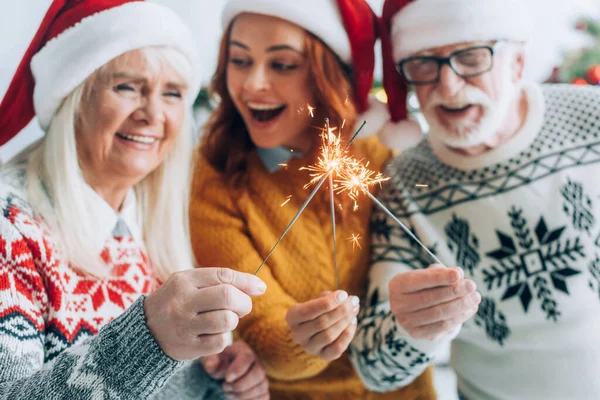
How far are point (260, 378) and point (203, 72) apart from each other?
542 millimetres

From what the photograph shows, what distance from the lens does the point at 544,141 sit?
100cm

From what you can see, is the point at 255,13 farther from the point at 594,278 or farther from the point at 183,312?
the point at 594,278

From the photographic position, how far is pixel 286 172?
0.93m

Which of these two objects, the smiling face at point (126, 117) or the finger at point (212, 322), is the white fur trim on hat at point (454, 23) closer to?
the smiling face at point (126, 117)

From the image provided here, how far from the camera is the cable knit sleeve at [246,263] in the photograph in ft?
2.83

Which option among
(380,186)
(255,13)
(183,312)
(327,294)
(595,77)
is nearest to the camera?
(183,312)

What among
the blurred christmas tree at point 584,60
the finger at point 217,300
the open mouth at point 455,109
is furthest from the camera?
the blurred christmas tree at point 584,60

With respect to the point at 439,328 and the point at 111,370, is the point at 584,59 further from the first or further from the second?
the point at 111,370

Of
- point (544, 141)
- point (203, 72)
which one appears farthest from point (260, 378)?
point (544, 141)

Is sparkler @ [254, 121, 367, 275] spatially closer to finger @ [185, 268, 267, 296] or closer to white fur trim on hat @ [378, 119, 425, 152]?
finger @ [185, 268, 267, 296]

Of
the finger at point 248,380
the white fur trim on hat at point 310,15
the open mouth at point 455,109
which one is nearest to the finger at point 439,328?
the finger at point 248,380

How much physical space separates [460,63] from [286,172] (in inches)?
14.2

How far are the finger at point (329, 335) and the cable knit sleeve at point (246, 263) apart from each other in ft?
0.21

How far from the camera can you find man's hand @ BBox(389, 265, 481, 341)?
72 cm
